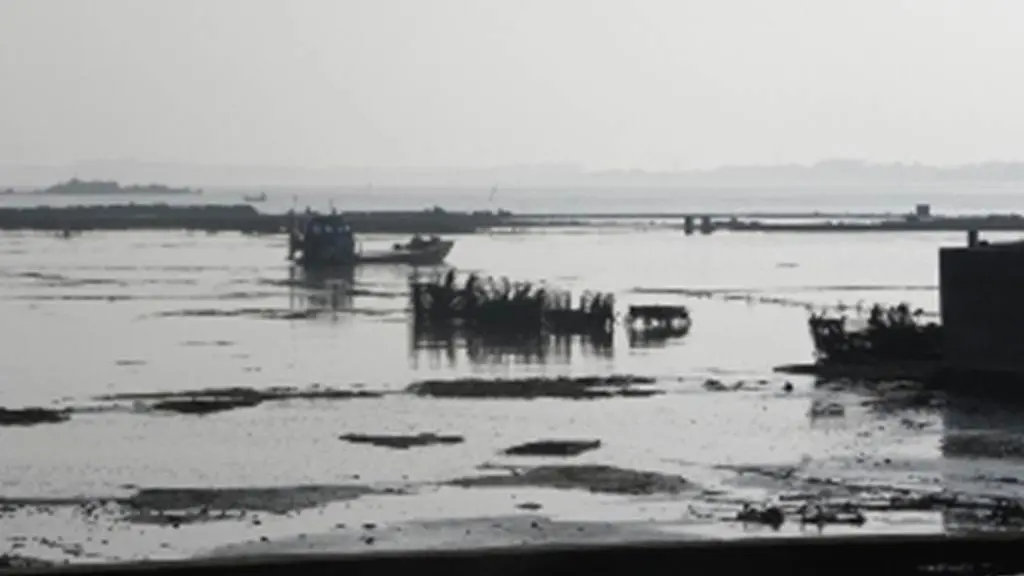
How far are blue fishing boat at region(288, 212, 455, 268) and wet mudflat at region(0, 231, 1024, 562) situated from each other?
42023 mm

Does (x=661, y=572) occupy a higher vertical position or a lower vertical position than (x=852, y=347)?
higher

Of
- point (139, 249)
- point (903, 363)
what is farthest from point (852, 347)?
point (139, 249)

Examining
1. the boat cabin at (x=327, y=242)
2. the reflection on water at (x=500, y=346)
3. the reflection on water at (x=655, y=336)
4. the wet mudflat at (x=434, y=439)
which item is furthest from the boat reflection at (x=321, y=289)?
the reflection on water at (x=655, y=336)

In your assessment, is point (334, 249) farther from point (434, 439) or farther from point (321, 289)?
point (434, 439)

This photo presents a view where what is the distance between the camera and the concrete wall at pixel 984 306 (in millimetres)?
42281

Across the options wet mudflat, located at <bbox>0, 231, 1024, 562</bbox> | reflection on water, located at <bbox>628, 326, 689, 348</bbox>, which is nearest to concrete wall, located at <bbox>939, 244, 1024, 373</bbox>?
wet mudflat, located at <bbox>0, 231, 1024, 562</bbox>

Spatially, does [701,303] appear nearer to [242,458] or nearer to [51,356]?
[51,356]

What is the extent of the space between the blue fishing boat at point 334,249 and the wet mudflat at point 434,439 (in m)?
42.0

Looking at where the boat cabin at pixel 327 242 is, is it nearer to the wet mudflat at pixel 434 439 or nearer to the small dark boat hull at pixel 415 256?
the small dark boat hull at pixel 415 256

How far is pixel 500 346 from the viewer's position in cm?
6662

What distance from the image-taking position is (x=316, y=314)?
275 feet

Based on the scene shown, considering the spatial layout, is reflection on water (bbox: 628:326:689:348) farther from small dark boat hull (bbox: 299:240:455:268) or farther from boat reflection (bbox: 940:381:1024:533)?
small dark boat hull (bbox: 299:240:455:268)

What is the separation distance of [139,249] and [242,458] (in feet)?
455

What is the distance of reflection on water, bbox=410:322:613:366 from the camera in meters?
61.1
